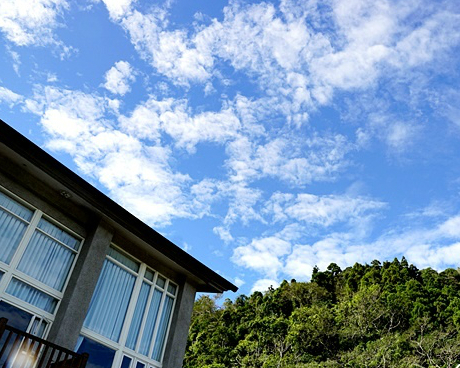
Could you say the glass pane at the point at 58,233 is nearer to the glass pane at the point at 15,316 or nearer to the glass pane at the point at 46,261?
the glass pane at the point at 46,261

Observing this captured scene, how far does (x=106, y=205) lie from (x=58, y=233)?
100 cm

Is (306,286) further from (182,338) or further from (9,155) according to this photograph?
(9,155)

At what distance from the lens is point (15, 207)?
23.7 feet

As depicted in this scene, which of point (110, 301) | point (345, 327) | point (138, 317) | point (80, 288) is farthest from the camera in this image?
point (345, 327)

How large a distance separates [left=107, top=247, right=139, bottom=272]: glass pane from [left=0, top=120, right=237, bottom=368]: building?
0.02 meters

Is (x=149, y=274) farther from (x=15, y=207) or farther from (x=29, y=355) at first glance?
(x=29, y=355)

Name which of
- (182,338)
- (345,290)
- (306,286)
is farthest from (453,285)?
(182,338)

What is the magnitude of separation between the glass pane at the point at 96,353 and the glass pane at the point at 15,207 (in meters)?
2.42

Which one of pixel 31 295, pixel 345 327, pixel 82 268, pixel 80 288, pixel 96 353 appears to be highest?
pixel 345 327

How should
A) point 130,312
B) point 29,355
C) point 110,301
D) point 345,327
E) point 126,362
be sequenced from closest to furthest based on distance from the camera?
point 29,355 → point 126,362 → point 110,301 → point 130,312 → point 345,327

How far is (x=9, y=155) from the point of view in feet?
23.5

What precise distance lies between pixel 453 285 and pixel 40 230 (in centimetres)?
3466

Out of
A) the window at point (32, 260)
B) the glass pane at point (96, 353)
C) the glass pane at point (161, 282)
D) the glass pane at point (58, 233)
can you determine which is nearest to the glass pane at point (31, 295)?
the window at point (32, 260)

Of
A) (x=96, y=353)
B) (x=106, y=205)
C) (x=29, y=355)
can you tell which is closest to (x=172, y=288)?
(x=96, y=353)
